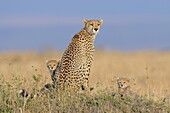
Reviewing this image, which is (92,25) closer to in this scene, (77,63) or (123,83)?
(77,63)

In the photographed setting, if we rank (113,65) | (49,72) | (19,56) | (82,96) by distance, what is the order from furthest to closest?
(19,56)
(113,65)
(49,72)
(82,96)

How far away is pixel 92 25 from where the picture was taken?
7465mm

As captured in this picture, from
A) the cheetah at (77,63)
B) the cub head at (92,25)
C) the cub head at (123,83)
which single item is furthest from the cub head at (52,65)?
the cub head at (123,83)

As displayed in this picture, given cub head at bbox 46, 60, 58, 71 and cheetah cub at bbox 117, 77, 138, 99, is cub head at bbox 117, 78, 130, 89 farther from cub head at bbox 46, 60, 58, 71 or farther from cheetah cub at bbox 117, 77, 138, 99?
cub head at bbox 46, 60, 58, 71

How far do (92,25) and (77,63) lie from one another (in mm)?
545

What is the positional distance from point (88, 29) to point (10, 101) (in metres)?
1.85

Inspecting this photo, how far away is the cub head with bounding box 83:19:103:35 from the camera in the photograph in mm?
7438

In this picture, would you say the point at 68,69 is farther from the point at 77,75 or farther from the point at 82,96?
the point at 82,96

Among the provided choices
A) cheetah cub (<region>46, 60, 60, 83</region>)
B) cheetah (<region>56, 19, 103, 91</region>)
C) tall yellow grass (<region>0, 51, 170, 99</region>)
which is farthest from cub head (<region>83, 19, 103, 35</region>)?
tall yellow grass (<region>0, 51, 170, 99</region>)

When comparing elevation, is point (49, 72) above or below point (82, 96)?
above

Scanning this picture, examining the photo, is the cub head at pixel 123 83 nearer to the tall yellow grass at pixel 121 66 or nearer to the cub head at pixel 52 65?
the cub head at pixel 52 65

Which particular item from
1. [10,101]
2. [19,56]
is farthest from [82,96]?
[19,56]

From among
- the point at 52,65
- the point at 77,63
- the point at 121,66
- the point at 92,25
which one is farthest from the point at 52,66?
the point at 121,66

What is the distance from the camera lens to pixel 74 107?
609 centimetres
